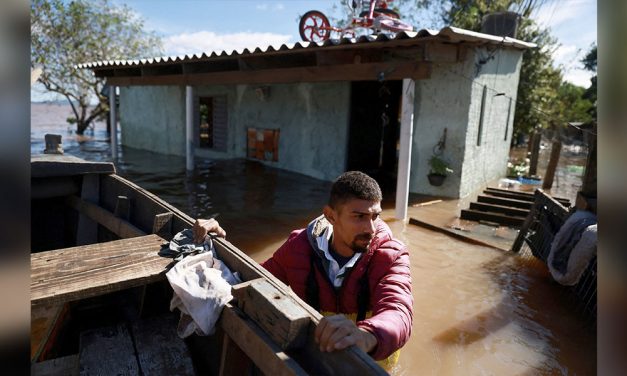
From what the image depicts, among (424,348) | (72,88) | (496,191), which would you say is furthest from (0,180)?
(72,88)

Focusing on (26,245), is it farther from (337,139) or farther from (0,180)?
(337,139)

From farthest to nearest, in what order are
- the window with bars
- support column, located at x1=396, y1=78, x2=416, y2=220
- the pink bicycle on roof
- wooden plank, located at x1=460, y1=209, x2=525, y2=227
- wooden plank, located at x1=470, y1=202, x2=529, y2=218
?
the window with bars, the pink bicycle on roof, wooden plank, located at x1=470, y1=202, x2=529, y2=218, wooden plank, located at x1=460, y1=209, x2=525, y2=227, support column, located at x1=396, y1=78, x2=416, y2=220

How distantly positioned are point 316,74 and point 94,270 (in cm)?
610

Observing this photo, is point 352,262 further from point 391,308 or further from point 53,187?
point 53,187

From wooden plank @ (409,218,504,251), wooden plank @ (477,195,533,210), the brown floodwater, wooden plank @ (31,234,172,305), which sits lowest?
the brown floodwater

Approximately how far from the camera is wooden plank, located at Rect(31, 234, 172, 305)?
219 centimetres

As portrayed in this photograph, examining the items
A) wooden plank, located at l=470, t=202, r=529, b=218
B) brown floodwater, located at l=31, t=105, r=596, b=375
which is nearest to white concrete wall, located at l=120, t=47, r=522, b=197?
wooden plank, located at l=470, t=202, r=529, b=218

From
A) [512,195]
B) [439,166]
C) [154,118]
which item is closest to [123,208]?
[439,166]

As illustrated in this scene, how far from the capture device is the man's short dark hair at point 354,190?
2.25 m

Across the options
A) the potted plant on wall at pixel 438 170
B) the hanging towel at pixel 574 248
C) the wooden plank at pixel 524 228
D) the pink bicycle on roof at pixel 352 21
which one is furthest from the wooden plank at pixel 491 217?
the pink bicycle on roof at pixel 352 21

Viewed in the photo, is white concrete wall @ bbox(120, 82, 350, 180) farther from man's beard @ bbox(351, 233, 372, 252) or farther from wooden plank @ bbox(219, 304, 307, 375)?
wooden plank @ bbox(219, 304, 307, 375)

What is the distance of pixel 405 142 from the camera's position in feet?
24.5

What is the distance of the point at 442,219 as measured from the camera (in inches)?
319

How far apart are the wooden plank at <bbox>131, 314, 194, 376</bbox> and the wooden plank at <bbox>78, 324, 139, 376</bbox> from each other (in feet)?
0.17
